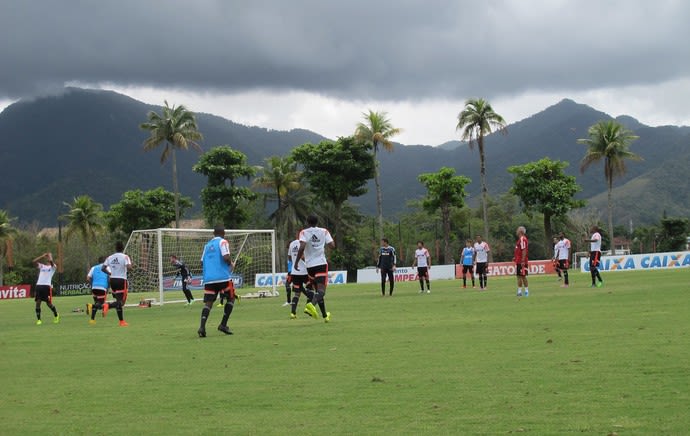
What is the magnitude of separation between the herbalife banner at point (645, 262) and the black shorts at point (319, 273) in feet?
135

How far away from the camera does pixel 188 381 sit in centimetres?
975

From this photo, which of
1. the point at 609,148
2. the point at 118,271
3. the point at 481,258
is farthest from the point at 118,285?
the point at 609,148

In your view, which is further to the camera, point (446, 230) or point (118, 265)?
point (446, 230)

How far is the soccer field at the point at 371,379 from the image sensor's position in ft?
23.3

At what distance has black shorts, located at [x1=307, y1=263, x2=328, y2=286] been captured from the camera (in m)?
17.3

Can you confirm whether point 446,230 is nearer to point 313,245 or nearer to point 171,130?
point 171,130

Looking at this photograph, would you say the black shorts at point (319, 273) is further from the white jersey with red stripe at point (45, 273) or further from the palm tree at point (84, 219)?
the palm tree at point (84, 219)

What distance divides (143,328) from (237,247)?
22429mm

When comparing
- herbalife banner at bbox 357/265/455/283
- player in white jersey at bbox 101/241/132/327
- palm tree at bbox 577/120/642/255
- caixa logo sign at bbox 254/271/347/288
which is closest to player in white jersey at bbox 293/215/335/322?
player in white jersey at bbox 101/241/132/327

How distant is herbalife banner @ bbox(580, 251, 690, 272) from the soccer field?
4107 centimetres

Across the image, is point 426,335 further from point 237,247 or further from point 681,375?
point 237,247

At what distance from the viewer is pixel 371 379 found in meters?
9.23

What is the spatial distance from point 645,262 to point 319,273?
4407 cm

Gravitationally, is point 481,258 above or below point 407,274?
above
